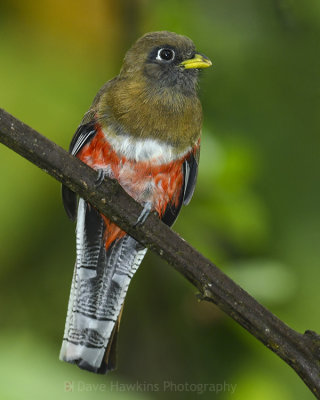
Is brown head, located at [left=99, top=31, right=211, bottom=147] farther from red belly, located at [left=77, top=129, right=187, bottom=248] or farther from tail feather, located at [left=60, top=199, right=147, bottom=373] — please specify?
tail feather, located at [left=60, top=199, right=147, bottom=373]

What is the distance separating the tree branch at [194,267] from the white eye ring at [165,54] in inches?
55.2

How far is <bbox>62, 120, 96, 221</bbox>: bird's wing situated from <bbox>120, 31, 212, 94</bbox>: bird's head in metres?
0.41

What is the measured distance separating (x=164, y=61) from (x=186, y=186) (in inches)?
29.4

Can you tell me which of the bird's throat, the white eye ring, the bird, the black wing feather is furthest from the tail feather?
the white eye ring

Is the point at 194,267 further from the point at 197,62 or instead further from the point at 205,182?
the point at 197,62

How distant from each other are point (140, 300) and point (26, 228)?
1.06 metres

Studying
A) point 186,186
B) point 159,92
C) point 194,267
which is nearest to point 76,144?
point 159,92

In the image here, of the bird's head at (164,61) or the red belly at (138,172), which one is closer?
the red belly at (138,172)

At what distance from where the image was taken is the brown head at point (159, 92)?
4.36 metres

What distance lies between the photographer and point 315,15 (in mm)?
5254

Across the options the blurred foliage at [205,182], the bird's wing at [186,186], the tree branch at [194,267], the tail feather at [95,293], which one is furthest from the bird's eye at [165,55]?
the tree branch at [194,267]

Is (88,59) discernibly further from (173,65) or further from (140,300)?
(140,300)

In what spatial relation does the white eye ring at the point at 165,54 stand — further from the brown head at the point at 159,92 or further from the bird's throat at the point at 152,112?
the bird's throat at the point at 152,112

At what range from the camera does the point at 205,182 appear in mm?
4477
